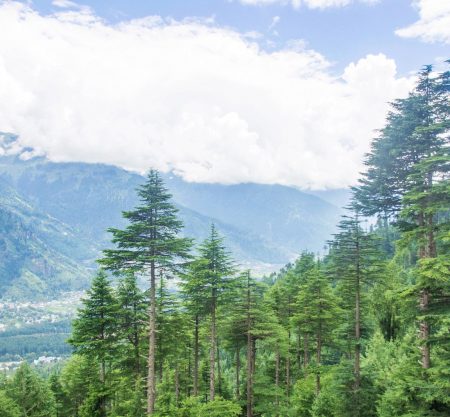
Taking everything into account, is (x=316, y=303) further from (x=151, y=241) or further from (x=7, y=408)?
(x=7, y=408)

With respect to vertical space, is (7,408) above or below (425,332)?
below

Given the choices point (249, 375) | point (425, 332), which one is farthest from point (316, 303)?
point (425, 332)

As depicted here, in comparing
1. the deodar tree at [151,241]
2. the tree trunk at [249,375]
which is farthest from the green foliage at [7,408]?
the tree trunk at [249,375]

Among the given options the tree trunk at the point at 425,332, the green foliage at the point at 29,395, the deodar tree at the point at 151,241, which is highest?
the deodar tree at the point at 151,241

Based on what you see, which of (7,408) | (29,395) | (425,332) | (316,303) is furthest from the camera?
(29,395)

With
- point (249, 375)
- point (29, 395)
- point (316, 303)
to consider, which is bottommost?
point (29, 395)

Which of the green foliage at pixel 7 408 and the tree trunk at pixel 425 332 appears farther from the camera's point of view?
the green foliage at pixel 7 408

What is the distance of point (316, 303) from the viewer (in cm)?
3155

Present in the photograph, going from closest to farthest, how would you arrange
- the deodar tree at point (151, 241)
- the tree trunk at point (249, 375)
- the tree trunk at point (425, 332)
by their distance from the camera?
the tree trunk at point (425, 332), the deodar tree at point (151, 241), the tree trunk at point (249, 375)

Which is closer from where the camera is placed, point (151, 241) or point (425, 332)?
point (425, 332)

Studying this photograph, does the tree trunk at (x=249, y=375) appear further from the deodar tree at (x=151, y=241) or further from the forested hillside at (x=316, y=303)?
the deodar tree at (x=151, y=241)

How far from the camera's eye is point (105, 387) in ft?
93.6

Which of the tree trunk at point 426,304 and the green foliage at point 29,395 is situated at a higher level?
the tree trunk at point 426,304

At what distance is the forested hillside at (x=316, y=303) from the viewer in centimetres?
1653
